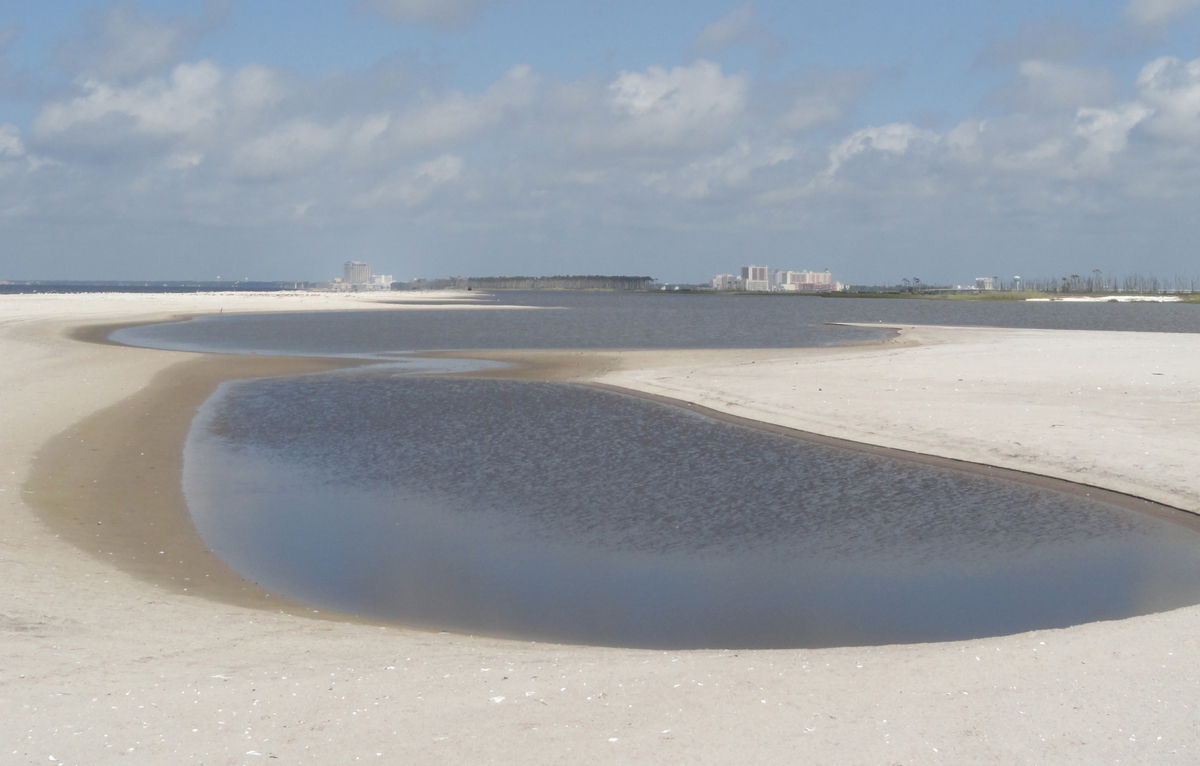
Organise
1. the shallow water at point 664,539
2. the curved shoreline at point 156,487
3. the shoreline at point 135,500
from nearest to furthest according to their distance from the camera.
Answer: the shallow water at point 664,539 < the shoreline at point 135,500 < the curved shoreline at point 156,487

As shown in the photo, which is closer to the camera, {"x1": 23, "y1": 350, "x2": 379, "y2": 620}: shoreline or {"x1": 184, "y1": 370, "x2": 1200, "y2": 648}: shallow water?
{"x1": 184, "y1": 370, "x2": 1200, "y2": 648}: shallow water

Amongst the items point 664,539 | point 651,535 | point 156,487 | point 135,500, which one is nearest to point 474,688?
point 664,539

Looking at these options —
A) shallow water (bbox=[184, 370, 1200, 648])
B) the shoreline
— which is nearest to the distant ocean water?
shallow water (bbox=[184, 370, 1200, 648])

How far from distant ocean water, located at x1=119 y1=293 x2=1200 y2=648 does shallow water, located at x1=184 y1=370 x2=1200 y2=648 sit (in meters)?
0.05

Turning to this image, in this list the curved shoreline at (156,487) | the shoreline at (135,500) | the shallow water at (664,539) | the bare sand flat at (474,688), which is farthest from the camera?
the curved shoreline at (156,487)

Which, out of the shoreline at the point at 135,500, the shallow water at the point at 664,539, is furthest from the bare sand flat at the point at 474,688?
the shallow water at the point at 664,539

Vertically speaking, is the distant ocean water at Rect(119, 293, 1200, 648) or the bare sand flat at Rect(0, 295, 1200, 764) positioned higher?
the bare sand flat at Rect(0, 295, 1200, 764)

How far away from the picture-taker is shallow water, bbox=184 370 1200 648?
37.6ft

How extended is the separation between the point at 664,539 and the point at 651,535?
1.07 ft

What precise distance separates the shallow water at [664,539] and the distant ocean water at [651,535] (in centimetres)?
5

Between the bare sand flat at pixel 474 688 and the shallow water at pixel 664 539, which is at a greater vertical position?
the bare sand flat at pixel 474 688

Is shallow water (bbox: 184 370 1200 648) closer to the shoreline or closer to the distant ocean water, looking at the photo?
the distant ocean water

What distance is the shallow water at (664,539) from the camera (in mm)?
11445

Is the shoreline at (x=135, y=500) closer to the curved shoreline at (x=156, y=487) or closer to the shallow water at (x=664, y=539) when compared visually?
the curved shoreline at (x=156, y=487)
